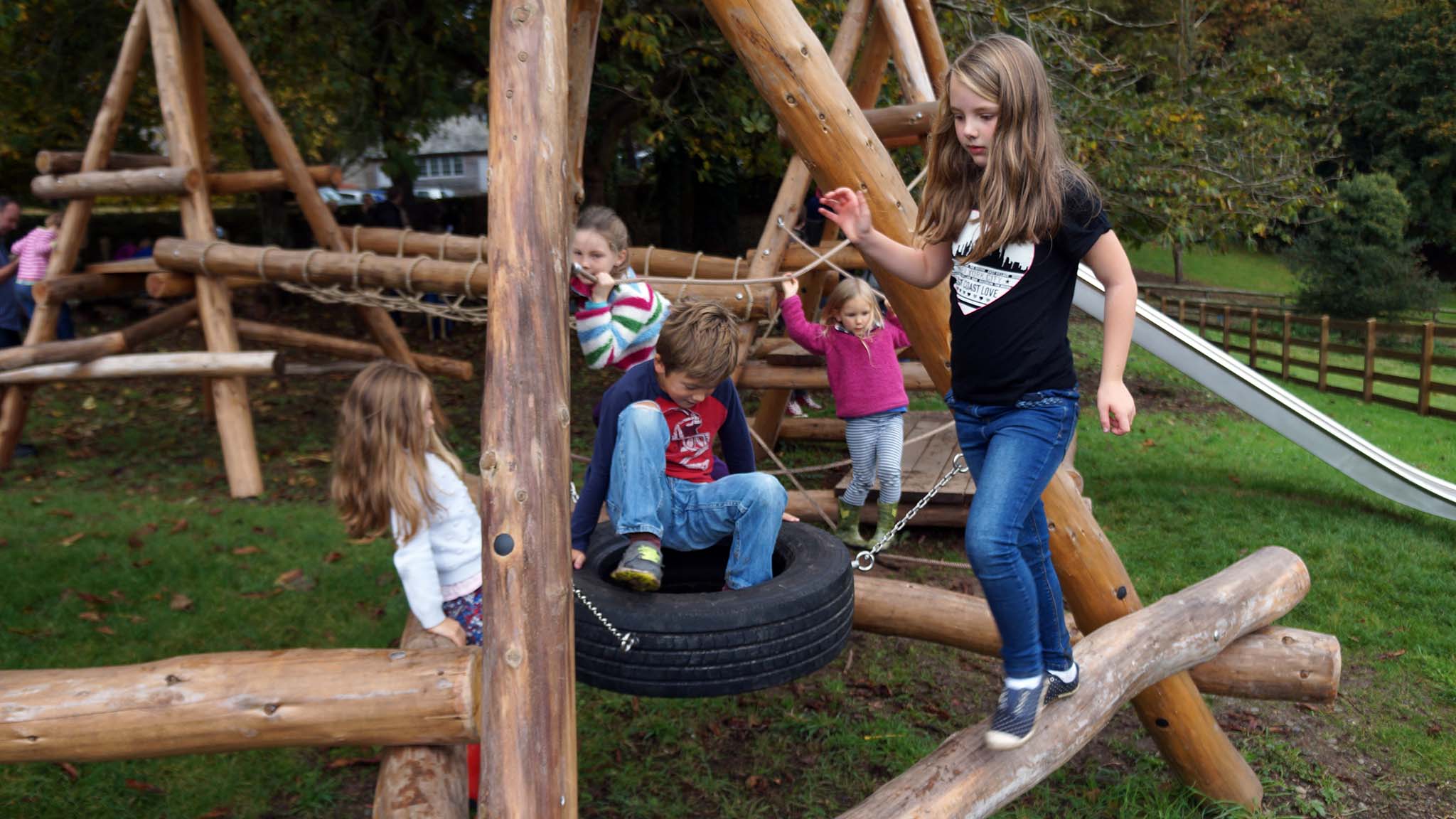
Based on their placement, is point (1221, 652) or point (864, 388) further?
point (864, 388)

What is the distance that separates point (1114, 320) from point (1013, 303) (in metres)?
0.24

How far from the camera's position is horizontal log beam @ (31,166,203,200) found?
748 cm

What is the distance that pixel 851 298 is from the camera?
17.4ft

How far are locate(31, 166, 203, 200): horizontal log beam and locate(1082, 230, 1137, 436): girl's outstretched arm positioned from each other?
6.94m

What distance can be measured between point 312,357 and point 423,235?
580 cm

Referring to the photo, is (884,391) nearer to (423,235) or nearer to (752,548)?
(752,548)

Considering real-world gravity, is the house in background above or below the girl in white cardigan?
above

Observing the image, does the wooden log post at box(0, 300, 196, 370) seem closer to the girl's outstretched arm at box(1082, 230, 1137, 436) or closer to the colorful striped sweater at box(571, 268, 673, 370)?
the colorful striped sweater at box(571, 268, 673, 370)

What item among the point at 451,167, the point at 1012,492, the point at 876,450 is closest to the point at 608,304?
the point at 1012,492

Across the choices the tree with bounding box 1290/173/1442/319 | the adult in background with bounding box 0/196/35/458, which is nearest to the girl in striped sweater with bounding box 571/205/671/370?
the adult in background with bounding box 0/196/35/458

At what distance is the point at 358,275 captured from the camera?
6.89 meters

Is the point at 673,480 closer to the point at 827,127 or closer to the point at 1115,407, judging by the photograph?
the point at 827,127

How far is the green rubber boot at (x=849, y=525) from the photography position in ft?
18.6

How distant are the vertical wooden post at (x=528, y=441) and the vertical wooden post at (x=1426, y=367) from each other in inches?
528
